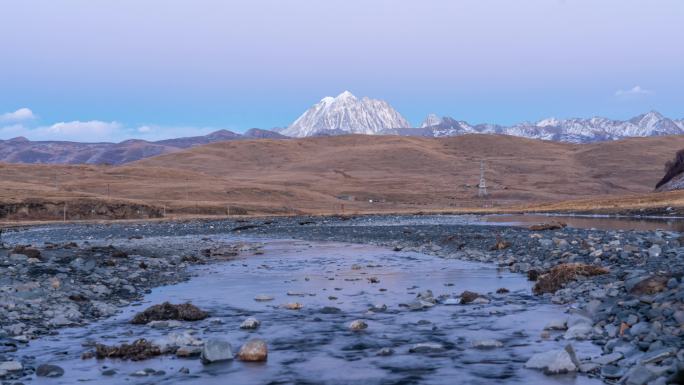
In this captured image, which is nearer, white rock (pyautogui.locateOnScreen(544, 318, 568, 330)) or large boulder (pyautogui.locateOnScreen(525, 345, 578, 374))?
large boulder (pyautogui.locateOnScreen(525, 345, 578, 374))

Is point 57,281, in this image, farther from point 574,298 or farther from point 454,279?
point 574,298

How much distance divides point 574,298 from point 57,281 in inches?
547

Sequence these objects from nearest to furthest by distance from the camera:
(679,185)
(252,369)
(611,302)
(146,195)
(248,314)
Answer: (252,369)
(611,302)
(248,314)
(679,185)
(146,195)

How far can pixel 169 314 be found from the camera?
1639cm

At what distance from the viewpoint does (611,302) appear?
15.4 m

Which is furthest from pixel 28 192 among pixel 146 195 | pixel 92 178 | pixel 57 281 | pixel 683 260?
pixel 683 260

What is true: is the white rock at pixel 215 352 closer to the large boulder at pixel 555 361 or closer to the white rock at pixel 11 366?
the white rock at pixel 11 366

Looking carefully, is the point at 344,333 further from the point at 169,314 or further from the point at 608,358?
the point at 608,358

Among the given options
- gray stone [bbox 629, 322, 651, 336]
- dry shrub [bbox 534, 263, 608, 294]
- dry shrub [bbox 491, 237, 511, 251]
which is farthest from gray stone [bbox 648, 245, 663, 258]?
gray stone [bbox 629, 322, 651, 336]

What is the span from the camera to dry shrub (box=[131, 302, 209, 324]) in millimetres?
16125

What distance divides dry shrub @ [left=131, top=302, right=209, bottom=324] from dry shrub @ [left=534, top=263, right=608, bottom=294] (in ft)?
29.4

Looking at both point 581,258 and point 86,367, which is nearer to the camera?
point 86,367

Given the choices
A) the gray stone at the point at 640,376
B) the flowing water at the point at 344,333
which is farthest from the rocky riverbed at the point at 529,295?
the flowing water at the point at 344,333

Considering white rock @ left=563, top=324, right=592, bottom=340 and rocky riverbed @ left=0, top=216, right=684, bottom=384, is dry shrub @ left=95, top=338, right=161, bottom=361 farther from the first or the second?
white rock @ left=563, top=324, right=592, bottom=340
